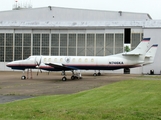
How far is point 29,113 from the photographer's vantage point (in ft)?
38.1

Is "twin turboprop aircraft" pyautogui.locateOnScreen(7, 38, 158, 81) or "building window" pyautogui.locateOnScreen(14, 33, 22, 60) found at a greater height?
"building window" pyautogui.locateOnScreen(14, 33, 22, 60)

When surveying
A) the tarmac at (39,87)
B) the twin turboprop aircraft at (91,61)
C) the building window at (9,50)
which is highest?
the building window at (9,50)

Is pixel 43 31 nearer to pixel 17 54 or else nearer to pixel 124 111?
pixel 17 54

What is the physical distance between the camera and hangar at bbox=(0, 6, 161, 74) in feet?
189

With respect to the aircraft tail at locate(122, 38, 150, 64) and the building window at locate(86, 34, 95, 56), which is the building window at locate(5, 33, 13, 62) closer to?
the building window at locate(86, 34, 95, 56)

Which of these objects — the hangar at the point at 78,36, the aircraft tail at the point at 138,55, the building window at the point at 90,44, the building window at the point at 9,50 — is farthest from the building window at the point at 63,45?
the aircraft tail at the point at 138,55

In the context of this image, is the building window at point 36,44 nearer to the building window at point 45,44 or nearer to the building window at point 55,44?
the building window at point 45,44

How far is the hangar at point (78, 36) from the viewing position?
2265 inches

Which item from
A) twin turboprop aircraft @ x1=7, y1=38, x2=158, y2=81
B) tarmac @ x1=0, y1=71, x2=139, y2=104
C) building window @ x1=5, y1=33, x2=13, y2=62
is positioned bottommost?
tarmac @ x1=0, y1=71, x2=139, y2=104

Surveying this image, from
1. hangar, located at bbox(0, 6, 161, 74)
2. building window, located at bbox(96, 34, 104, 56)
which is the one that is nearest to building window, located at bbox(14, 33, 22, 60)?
hangar, located at bbox(0, 6, 161, 74)

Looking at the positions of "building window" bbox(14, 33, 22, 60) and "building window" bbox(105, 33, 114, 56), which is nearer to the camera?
"building window" bbox(105, 33, 114, 56)

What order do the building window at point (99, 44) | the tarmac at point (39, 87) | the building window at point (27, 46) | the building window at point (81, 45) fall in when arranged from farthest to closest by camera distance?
the building window at point (27, 46), the building window at point (81, 45), the building window at point (99, 44), the tarmac at point (39, 87)

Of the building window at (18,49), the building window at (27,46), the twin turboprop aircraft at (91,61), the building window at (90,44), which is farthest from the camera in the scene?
the building window at (18,49)

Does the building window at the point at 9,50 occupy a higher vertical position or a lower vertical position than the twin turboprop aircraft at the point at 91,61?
higher
